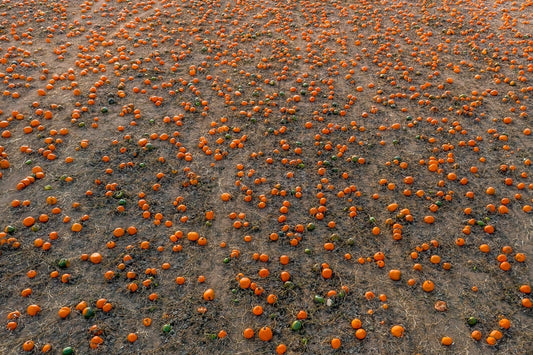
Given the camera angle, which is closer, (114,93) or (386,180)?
(386,180)

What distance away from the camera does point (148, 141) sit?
10031 millimetres

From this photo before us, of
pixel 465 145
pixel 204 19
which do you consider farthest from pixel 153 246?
pixel 204 19

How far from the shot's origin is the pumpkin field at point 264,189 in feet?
21.0

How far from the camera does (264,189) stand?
8844mm

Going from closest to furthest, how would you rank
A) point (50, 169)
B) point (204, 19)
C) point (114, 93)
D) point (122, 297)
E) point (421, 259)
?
point (122, 297), point (421, 259), point (50, 169), point (114, 93), point (204, 19)

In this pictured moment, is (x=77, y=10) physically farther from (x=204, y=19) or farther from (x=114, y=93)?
(x=114, y=93)

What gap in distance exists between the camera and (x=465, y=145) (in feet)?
33.0

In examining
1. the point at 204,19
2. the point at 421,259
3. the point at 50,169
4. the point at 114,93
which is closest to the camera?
the point at 421,259

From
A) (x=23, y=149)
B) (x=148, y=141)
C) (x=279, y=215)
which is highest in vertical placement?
(x=23, y=149)

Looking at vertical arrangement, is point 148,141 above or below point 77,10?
below

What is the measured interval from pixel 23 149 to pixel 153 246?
4952 millimetres

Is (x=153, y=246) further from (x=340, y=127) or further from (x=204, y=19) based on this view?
(x=204, y=19)

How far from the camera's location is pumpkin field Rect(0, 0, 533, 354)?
21.0ft

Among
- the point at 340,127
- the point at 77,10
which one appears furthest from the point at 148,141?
the point at 77,10
